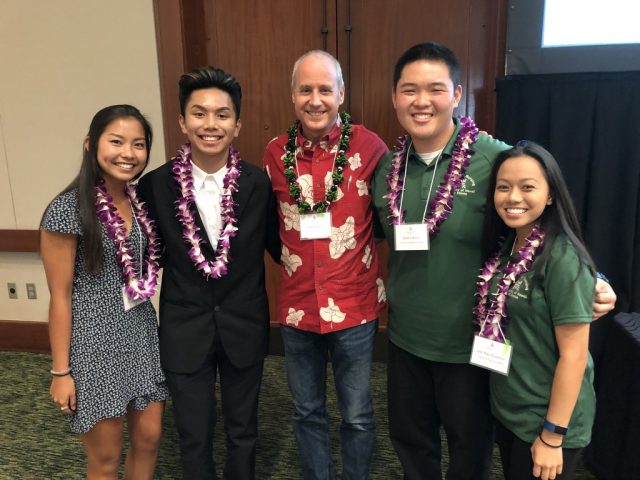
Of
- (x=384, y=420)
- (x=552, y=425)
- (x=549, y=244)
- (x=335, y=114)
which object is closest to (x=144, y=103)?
(x=335, y=114)

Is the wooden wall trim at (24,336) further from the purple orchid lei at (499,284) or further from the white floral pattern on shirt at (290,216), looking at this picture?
the purple orchid lei at (499,284)

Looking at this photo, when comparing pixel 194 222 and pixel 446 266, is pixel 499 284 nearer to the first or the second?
pixel 446 266

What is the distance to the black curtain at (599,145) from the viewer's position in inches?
96.1

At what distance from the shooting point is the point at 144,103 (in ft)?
10.5

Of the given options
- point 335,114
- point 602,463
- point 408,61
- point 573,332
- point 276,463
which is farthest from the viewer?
point 276,463

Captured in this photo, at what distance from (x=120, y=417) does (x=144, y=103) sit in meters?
2.22

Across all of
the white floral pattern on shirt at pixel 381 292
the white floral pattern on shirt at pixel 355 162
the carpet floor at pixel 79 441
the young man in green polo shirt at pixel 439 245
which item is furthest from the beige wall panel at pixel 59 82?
the young man in green polo shirt at pixel 439 245

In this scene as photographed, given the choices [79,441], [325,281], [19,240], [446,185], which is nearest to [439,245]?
[446,185]

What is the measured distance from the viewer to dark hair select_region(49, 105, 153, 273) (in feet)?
4.95

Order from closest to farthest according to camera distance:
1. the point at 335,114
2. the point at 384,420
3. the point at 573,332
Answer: the point at 573,332 < the point at 335,114 < the point at 384,420

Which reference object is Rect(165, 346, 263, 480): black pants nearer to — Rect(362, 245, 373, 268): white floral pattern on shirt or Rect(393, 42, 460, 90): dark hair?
Rect(362, 245, 373, 268): white floral pattern on shirt

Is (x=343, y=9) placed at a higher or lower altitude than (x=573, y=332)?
higher

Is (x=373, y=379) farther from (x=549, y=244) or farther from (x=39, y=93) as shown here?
Result: (x=39, y=93)

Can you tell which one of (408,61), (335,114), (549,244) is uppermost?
(408,61)
